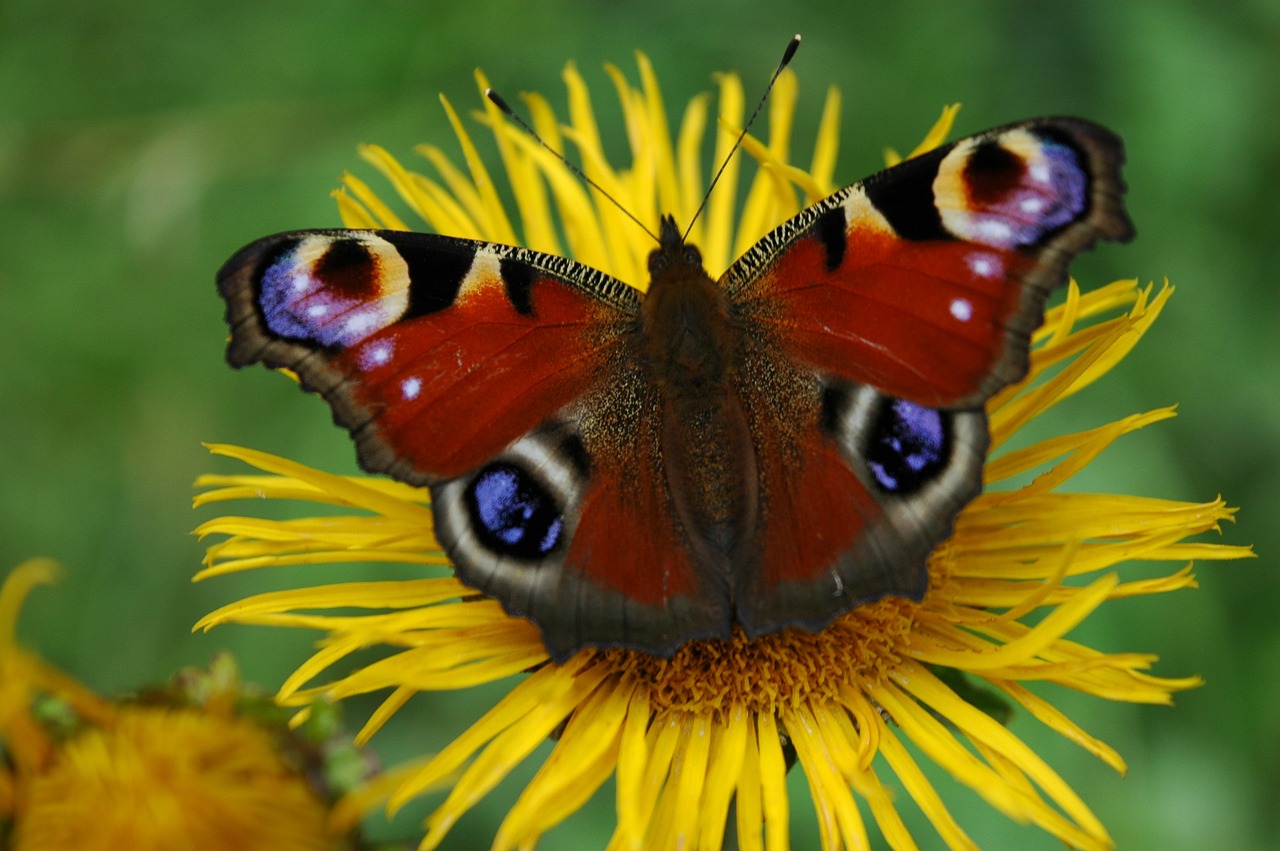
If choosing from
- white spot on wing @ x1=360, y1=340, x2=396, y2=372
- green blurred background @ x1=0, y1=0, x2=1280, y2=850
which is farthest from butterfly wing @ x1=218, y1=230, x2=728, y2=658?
green blurred background @ x1=0, y1=0, x2=1280, y2=850

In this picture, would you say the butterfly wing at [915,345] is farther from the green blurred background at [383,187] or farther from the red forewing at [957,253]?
the green blurred background at [383,187]

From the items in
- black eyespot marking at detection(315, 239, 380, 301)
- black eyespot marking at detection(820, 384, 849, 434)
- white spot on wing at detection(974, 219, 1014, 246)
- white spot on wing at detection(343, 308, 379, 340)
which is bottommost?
black eyespot marking at detection(820, 384, 849, 434)

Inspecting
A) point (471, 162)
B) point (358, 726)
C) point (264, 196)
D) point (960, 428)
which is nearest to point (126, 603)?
point (358, 726)

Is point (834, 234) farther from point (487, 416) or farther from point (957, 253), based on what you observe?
point (487, 416)

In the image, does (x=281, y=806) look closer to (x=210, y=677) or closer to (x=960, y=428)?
(x=210, y=677)

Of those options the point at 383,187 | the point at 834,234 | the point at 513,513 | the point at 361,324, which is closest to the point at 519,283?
the point at 361,324

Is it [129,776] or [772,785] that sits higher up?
[129,776]

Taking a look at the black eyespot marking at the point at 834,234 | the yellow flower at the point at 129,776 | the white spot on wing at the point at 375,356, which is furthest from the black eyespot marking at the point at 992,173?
the yellow flower at the point at 129,776

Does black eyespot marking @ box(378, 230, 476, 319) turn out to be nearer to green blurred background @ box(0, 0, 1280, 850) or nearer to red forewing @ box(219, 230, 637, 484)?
red forewing @ box(219, 230, 637, 484)
